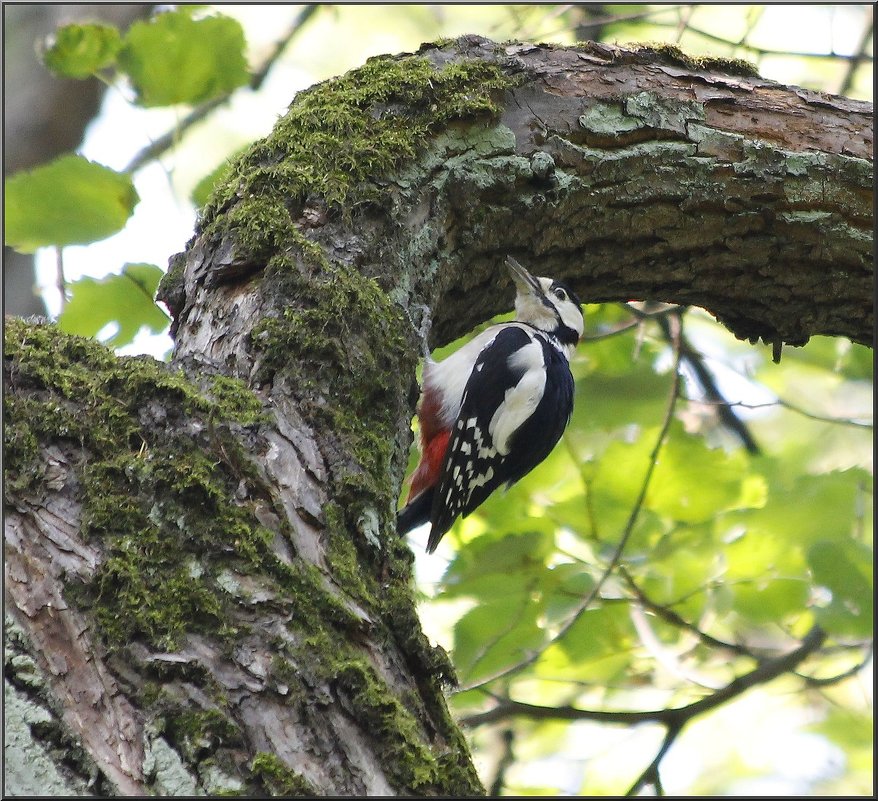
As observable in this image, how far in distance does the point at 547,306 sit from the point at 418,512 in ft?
3.30

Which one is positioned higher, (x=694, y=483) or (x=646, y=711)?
(x=694, y=483)

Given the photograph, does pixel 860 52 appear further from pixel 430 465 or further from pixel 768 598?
pixel 430 465

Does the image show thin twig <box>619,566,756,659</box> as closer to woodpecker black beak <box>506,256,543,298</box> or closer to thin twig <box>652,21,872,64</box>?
woodpecker black beak <box>506,256,543,298</box>

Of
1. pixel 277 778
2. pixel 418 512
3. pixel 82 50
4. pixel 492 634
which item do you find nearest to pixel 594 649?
pixel 492 634

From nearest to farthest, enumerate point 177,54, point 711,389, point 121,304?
1. point 121,304
2. point 177,54
3. point 711,389

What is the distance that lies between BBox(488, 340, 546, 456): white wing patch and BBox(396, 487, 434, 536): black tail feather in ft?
1.16

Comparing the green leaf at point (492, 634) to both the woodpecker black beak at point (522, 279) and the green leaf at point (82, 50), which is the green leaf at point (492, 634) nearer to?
the woodpecker black beak at point (522, 279)

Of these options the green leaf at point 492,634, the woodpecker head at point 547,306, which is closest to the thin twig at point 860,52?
the woodpecker head at point 547,306

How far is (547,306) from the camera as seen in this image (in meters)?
3.99

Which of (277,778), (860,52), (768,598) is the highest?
(860,52)

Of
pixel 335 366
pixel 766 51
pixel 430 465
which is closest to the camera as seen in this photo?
pixel 335 366

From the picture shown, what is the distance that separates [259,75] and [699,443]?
4090 millimetres

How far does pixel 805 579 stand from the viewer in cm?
381

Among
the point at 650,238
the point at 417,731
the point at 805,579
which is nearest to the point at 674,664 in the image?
the point at 805,579
